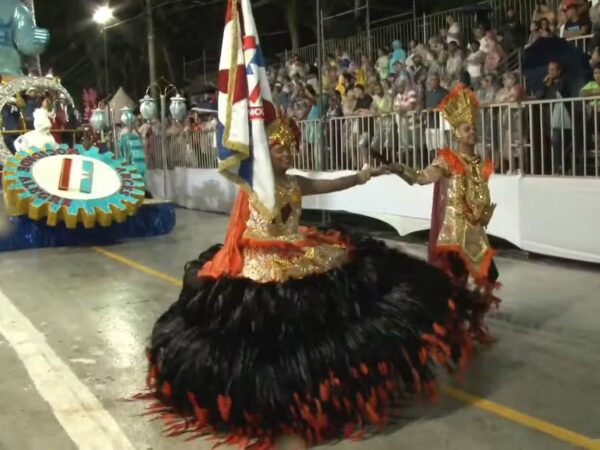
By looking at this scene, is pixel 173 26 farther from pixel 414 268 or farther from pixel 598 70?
pixel 414 268

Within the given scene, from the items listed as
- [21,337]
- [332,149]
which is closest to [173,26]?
[332,149]

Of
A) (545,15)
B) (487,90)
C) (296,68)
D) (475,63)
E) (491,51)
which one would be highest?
(296,68)

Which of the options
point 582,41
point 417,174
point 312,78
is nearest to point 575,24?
point 582,41

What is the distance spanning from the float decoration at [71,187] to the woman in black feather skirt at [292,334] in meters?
7.38

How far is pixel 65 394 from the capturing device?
4.96 metres

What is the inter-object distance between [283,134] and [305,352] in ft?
4.01

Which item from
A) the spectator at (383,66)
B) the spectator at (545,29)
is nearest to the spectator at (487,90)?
the spectator at (545,29)

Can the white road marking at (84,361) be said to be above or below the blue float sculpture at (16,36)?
below

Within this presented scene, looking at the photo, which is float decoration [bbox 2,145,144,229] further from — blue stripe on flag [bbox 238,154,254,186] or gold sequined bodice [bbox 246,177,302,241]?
blue stripe on flag [bbox 238,154,254,186]

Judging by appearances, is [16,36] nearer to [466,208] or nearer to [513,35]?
[513,35]

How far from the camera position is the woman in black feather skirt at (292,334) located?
382cm

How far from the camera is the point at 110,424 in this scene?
4.39m

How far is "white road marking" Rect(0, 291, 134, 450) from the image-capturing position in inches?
165

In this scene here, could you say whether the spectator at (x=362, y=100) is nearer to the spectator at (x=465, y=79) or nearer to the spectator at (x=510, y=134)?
the spectator at (x=465, y=79)
